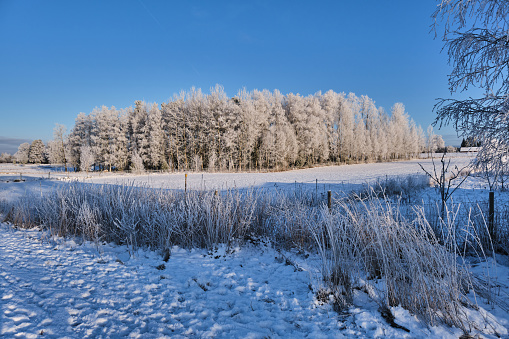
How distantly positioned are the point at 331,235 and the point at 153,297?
2.43 meters

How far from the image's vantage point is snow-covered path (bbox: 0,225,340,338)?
2.43m

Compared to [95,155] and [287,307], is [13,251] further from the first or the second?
[95,155]

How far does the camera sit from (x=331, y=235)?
10.3ft

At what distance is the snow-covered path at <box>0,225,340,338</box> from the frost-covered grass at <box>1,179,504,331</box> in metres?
0.57

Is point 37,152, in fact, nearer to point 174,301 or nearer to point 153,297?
point 153,297

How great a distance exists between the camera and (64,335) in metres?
2.26

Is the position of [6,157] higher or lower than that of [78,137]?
lower

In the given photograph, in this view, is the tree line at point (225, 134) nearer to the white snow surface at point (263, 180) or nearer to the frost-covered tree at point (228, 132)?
the frost-covered tree at point (228, 132)

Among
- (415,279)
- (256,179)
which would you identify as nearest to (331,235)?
(415,279)

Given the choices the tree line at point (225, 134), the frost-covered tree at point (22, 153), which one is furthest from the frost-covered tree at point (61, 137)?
the frost-covered tree at point (22, 153)

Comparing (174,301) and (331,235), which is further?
(331,235)

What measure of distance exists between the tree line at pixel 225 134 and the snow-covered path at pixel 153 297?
86.5 ft

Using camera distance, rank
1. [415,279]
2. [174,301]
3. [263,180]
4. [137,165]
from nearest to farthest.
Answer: [415,279]
[174,301]
[263,180]
[137,165]

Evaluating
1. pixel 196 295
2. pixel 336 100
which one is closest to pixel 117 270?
pixel 196 295
